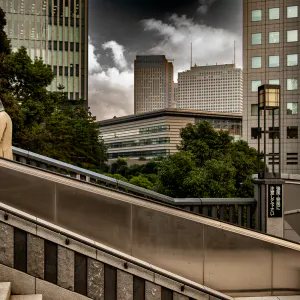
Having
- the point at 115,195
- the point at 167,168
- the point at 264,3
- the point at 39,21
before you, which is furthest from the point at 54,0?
the point at 115,195

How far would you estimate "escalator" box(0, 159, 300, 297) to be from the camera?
4617mm

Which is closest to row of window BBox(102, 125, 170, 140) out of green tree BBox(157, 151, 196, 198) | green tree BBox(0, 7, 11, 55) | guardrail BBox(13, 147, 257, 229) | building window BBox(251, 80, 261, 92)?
building window BBox(251, 80, 261, 92)

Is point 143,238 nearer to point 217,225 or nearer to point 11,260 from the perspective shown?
point 217,225

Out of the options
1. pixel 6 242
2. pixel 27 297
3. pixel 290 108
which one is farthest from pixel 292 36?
pixel 27 297

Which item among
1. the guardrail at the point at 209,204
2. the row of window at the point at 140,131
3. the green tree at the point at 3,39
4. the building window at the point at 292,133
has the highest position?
the green tree at the point at 3,39

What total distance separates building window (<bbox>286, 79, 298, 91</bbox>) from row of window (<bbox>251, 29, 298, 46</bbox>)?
17.5 ft

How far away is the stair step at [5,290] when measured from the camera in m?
3.57

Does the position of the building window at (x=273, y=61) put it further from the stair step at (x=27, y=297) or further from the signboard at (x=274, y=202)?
the stair step at (x=27, y=297)

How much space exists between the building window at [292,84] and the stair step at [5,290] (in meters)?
48.2

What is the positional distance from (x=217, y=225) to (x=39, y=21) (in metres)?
70.7

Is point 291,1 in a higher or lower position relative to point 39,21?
lower

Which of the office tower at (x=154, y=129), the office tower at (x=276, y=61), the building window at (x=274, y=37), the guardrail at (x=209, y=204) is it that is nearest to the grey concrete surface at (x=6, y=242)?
the guardrail at (x=209, y=204)

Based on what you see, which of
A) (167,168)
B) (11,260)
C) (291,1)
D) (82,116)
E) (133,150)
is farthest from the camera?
(133,150)

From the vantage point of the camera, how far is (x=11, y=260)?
158 inches
